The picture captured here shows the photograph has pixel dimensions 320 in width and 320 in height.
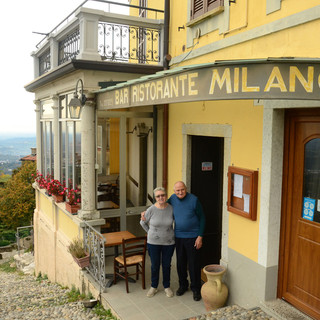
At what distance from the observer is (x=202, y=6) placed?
5.89m

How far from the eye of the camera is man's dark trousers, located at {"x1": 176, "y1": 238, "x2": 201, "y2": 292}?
5.25 m

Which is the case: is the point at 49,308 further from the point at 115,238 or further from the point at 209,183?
the point at 209,183

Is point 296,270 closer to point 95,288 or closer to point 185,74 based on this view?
point 185,74

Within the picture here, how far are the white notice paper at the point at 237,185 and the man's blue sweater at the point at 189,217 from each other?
1.83 feet

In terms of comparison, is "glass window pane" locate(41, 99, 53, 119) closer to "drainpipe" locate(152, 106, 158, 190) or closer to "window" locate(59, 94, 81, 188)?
"window" locate(59, 94, 81, 188)

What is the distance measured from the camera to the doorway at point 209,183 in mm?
6387

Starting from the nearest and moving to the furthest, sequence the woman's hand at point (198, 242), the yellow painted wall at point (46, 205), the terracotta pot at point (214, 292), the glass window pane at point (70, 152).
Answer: the terracotta pot at point (214, 292), the woman's hand at point (198, 242), the glass window pane at point (70, 152), the yellow painted wall at point (46, 205)

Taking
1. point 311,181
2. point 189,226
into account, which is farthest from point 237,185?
point 311,181

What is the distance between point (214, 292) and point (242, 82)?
309 centimetres

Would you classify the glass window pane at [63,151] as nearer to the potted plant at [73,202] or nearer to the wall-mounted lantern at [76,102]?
the potted plant at [73,202]

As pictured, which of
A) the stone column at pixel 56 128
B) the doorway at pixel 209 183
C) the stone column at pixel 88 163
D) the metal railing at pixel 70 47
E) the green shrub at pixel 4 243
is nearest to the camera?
the doorway at pixel 209 183

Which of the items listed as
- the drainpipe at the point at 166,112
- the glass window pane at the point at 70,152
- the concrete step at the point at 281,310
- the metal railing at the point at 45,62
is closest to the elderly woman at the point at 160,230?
the concrete step at the point at 281,310

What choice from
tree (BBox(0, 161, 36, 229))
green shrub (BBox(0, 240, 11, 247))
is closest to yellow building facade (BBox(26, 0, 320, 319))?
tree (BBox(0, 161, 36, 229))

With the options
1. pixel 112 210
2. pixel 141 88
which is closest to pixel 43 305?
pixel 112 210
